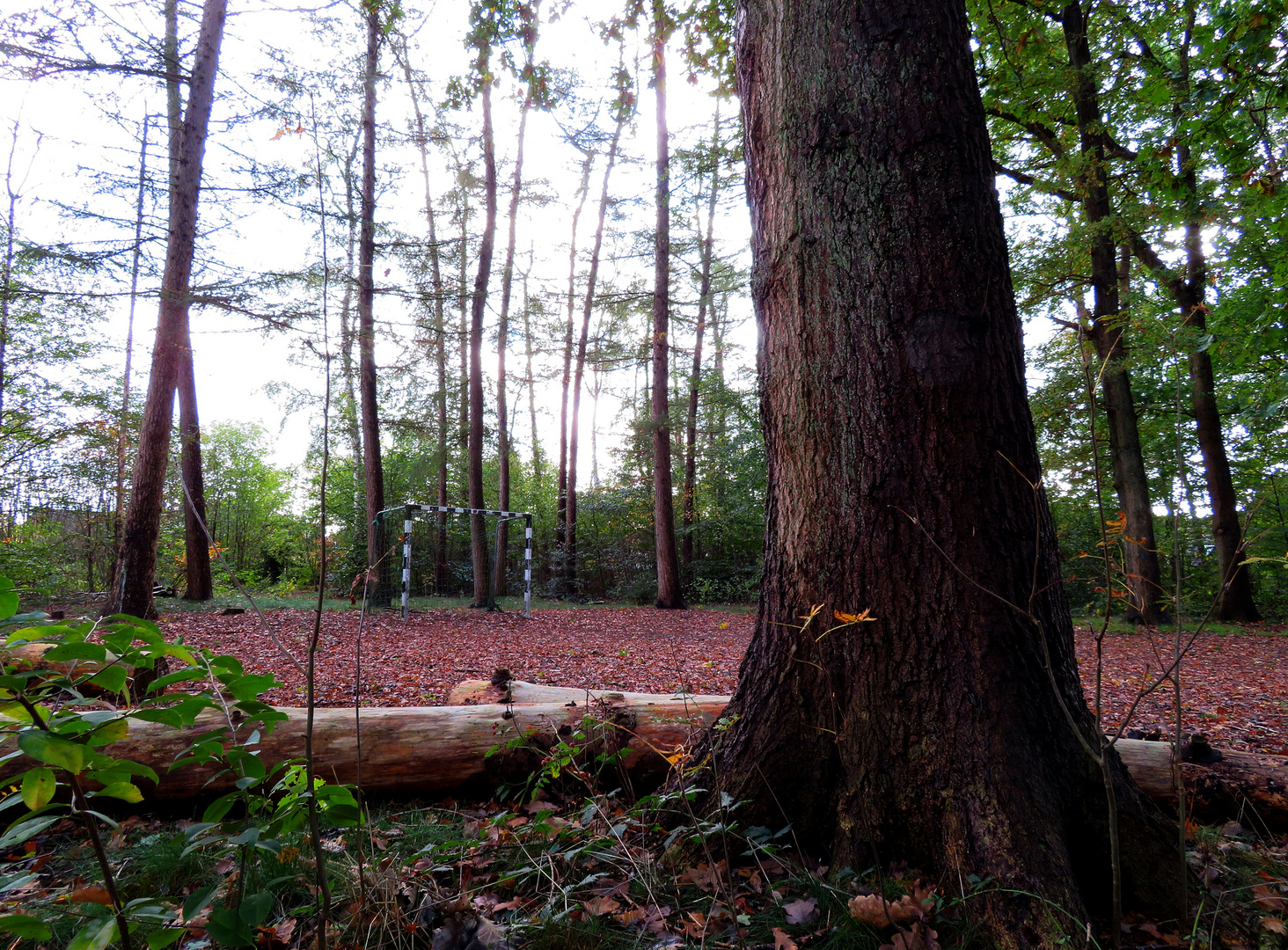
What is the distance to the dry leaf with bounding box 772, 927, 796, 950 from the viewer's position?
4.86 ft

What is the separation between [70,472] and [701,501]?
1229 cm

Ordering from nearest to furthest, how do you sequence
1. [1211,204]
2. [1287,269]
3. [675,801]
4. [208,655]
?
[208,655] < [675,801] < [1287,269] < [1211,204]

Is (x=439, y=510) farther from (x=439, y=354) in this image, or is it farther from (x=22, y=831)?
(x=22, y=831)

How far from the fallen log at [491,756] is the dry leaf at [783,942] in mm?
885

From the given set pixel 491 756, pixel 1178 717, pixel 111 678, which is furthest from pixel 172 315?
pixel 1178 717

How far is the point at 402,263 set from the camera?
11.7m

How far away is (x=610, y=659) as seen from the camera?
6777mm

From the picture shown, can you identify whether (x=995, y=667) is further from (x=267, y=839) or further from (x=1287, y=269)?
(x=1287, y=269)

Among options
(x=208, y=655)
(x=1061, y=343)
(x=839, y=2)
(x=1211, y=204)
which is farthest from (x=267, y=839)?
(x=1061, y=343)

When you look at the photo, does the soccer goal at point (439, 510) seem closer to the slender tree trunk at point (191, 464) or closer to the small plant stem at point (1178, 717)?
the slender tree trunk at point (191, 464)

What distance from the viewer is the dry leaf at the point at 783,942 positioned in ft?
4.86

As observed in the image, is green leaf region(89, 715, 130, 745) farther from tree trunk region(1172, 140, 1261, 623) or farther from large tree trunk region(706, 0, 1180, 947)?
tree trunk region(1172, 140, 1261, 623)

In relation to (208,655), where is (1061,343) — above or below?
above

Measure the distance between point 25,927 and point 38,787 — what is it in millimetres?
181
